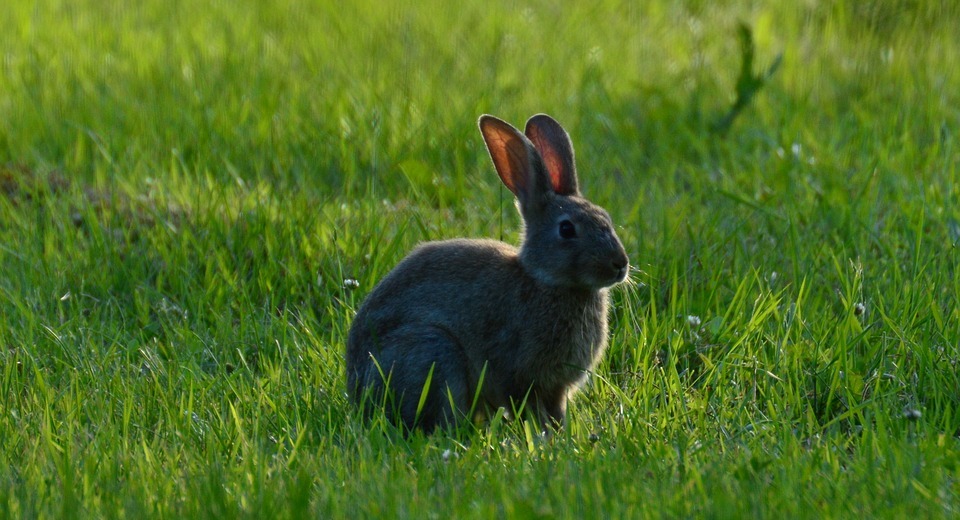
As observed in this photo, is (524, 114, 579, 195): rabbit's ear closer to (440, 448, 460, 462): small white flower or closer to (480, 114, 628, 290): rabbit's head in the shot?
(480, 114, 628, 290): rabbit's head

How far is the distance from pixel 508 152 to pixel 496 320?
2.26 feet

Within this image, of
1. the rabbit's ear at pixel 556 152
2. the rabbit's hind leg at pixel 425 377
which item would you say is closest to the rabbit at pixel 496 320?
the rabbit's hind leg at pixel 425 377

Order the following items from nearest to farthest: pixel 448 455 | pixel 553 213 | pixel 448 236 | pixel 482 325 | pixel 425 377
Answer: pixel 448 455, pixel 425 377, pixel 482 325, pixel 553 213, pixel 448 236

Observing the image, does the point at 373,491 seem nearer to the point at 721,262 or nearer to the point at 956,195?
the point at 721,262

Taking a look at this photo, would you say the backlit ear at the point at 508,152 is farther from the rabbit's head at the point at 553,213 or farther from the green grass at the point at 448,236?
the green grass at the point at 448,236

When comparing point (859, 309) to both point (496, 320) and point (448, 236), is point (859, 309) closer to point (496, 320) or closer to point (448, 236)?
point (496, 320)

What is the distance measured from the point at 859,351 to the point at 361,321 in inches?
73.2

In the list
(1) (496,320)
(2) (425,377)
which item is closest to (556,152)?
(1) (496,320)

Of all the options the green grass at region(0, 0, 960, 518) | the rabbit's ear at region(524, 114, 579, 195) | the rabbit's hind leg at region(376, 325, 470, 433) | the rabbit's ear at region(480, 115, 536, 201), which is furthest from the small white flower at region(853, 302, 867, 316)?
the rabbit's hind leg at region(376, 325, 470, 433)

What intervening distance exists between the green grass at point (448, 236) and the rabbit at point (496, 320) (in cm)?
17

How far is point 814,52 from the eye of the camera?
870 centimetres

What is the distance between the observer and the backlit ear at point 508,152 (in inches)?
184

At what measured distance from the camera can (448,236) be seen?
5754 mm

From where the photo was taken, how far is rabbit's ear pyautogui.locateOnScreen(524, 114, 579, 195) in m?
4.89
